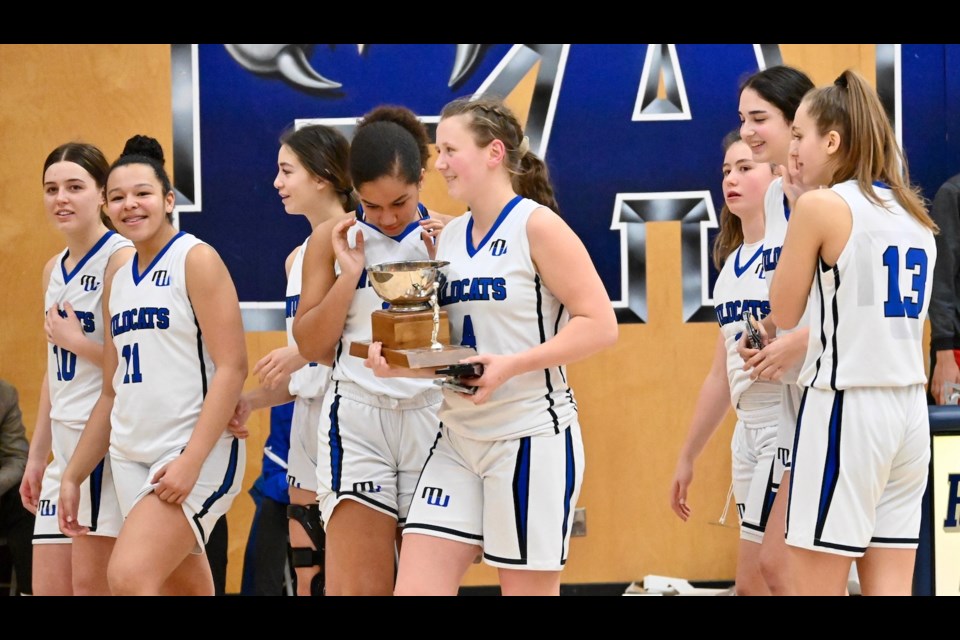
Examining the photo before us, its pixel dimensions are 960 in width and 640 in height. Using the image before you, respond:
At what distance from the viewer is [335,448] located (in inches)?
144

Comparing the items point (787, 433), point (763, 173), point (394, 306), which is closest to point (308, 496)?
point (394, 306)

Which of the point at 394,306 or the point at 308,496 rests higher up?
the point at 394,306

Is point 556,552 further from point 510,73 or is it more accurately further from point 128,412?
point 510,73

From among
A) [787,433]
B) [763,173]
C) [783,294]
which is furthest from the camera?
[763,173]

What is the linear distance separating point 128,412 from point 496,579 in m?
2.78

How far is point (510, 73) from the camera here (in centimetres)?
601

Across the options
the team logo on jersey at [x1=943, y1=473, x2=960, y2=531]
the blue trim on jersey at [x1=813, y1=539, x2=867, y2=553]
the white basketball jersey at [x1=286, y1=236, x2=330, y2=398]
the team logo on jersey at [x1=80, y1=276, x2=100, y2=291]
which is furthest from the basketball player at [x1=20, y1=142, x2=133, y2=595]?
the team logo on jersey at [x1=943, y1=473, x2=960, y2=531]

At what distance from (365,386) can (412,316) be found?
519 mm

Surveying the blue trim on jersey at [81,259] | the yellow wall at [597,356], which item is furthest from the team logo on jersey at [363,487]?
the yellow wall at [597,356]

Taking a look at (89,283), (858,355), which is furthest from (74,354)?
(858,355)

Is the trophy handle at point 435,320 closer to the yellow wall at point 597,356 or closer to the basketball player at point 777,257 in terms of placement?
the basketball player at point 777,257

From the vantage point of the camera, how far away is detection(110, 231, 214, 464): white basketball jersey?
3.90 m

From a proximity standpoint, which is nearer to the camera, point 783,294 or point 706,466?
point 783,294

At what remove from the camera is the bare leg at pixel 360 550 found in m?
3.57
